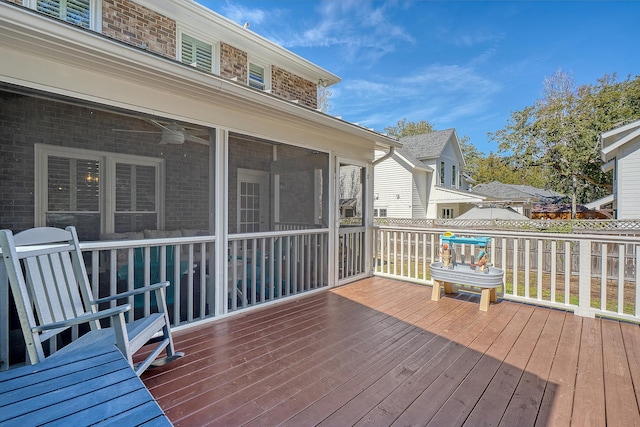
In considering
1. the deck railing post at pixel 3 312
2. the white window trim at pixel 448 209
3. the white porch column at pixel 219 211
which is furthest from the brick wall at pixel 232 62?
the white window trim at pixel 448 209

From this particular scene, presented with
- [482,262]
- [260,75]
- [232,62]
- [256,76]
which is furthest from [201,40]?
[482,262]

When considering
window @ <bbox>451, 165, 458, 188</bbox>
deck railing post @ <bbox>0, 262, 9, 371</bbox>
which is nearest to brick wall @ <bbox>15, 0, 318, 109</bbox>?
deck railing post @ <bbox>0, 262, 9, 371</bbox>

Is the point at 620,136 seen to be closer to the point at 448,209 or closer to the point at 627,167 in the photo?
the point at 627,167

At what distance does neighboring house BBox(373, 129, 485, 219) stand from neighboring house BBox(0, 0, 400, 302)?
11871 mm

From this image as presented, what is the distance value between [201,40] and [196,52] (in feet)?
0.89

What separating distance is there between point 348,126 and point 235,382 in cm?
339

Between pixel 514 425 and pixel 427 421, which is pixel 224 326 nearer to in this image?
pixel 427 421

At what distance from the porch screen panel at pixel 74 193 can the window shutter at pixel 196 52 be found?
3.28 meters

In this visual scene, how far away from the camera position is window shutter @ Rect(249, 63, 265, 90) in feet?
24.3

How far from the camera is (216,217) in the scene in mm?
3406

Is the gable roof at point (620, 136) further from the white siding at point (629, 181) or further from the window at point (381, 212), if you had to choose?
the window at point (381, 212)

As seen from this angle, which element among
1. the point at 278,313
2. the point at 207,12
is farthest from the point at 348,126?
the point at 207,12

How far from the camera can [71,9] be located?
16.1 feet

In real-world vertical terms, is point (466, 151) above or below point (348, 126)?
above
